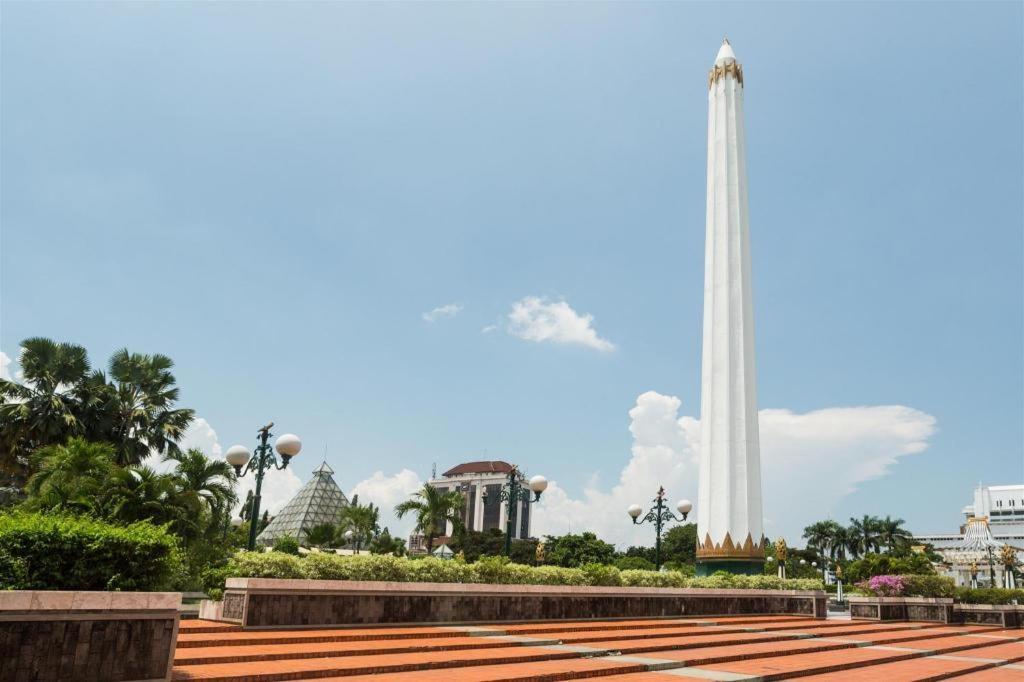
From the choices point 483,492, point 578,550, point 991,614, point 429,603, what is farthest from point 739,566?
point 483,492

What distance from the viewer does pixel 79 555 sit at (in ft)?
23.4

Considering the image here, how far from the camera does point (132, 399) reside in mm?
28703

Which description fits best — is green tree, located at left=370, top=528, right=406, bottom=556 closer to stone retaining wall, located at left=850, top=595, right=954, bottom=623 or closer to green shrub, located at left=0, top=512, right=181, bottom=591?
stone retaining wall, located at left=850, top=595, right=954, bottom=623

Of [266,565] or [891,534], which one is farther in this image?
[891,534]

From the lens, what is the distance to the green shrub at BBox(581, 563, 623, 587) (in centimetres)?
1878

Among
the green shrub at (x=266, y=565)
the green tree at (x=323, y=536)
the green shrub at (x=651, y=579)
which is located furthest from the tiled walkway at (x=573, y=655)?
the green tree at (x=323, y=536)

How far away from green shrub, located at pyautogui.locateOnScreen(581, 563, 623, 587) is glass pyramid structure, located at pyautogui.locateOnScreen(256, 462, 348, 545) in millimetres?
75238

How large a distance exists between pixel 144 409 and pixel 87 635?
24250 mm

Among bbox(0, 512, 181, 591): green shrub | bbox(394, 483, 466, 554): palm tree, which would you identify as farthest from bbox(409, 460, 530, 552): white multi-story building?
bbox(0, 512, 181, 591): green shrub

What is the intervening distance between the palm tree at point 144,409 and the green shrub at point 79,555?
22.7 m

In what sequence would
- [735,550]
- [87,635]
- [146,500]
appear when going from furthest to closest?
[735,550], [146,500], [87,635]

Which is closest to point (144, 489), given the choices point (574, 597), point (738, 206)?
point (574, 597)

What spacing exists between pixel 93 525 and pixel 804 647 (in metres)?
13.3

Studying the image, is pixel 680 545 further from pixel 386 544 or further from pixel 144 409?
pixel 144 409
